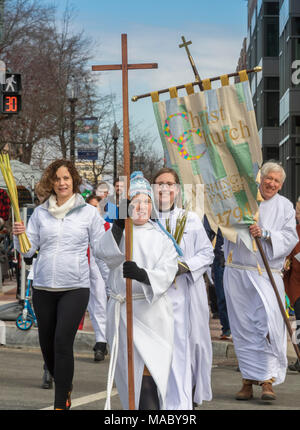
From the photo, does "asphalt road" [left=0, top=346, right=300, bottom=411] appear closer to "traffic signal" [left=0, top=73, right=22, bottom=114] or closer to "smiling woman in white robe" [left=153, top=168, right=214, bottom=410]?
"smiling woman in white robe" [left=153, top=168, right=214, bottom=410]

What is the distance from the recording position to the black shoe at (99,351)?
32.3ft

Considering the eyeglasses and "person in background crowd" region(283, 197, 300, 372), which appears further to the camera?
"person in background crowd" region(283, 197, 300, 372)

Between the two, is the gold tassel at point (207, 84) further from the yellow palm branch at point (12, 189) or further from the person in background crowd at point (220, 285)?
the person in background crowd at point (220, 285)

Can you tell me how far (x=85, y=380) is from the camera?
28.1 feet

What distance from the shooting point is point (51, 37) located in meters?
31.5

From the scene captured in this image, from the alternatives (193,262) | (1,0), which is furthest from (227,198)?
(1,0)

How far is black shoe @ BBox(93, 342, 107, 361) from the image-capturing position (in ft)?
32.3

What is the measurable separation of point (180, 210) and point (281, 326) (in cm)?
161

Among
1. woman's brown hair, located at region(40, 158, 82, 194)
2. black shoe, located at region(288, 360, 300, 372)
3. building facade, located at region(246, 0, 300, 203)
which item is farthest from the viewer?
building facade, located at region(246, 0, 300, 203)

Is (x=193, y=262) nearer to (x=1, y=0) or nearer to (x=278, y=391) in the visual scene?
(x=278, y=391)

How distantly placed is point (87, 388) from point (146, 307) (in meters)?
2.72

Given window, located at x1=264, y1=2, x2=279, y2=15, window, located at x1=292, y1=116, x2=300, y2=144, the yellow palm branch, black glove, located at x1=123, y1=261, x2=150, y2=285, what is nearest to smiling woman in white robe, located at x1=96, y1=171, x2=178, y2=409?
black glove, located at x1=123, y1=261, x2=150, y2=285

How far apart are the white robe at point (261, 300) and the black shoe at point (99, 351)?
2349mm

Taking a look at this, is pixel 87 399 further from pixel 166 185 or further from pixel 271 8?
pixel 271 8
